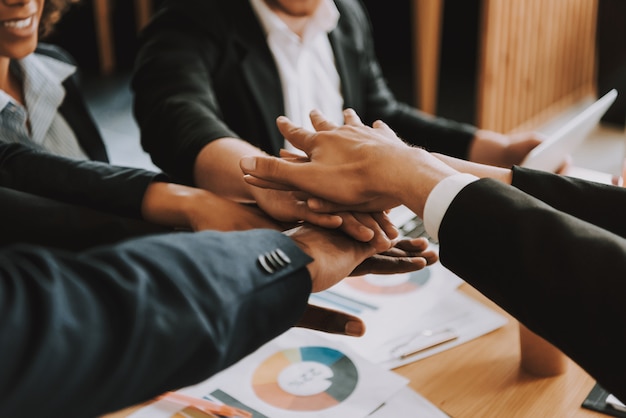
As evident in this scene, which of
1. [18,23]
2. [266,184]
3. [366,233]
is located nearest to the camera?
[366,233]

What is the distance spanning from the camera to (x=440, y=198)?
86cm

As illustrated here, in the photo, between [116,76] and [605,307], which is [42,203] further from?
[116,76]

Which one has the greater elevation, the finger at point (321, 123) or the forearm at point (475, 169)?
the finger at point (321, 123)

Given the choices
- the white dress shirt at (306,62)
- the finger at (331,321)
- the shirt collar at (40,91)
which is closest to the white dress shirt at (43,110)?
the shirt collar at (40,91)

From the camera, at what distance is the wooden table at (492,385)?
2.95 feet

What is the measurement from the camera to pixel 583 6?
12.8 ft

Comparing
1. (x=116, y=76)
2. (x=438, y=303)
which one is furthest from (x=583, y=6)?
(x=438, y=303)

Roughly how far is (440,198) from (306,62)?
96 centimetres

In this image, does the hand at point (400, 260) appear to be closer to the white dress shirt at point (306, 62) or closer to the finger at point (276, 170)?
the finger at point (276, 170)

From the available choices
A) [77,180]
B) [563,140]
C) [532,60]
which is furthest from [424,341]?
[532,60]

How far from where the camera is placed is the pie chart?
3.00 ft

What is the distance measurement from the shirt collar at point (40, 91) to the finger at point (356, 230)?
0.80 m

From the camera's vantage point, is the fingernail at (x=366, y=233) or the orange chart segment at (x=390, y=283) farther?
the orange chart segment at (x=390, y=283)

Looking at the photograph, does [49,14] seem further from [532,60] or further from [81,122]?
[532,60]
